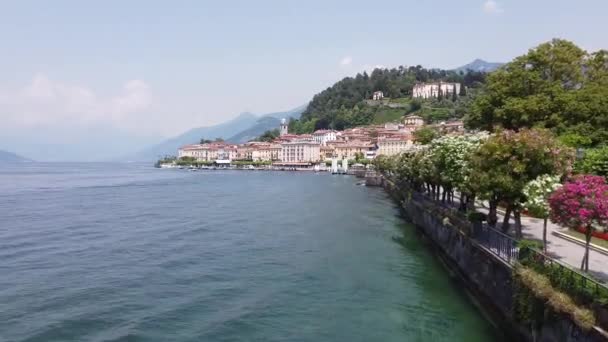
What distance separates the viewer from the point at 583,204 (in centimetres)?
1394

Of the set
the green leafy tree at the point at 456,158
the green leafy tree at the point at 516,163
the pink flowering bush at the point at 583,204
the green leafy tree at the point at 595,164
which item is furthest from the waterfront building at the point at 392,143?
the pink flowering bush at the point at 583,204

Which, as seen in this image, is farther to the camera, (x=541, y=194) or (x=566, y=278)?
(x=541, y=194)

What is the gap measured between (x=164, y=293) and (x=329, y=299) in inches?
300

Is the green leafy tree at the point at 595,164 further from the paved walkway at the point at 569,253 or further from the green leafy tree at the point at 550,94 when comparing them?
the green leafy tree at the point at 550,94

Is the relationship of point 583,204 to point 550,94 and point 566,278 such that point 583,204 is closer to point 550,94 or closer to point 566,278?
point 566,278

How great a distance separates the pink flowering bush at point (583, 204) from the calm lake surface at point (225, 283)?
538cm

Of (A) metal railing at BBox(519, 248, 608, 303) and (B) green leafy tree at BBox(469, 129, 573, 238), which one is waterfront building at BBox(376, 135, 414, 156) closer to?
(B) green leafy tree at BBox(469, 129, 573, 238)

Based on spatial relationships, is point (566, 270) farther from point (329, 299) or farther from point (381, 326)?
point (329, 299)

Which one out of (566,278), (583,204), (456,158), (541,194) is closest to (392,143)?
(456,158)

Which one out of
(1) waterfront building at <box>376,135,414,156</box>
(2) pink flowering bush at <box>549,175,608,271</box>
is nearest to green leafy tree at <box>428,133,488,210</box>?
(2) pink flowering bush at <box>549,175,608,271</box>

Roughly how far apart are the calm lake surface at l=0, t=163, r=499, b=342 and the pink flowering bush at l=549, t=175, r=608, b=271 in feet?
17.6

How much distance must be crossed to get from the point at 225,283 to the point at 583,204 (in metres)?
16.6

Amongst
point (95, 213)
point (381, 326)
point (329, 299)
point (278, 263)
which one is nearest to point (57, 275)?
point (278, 263)

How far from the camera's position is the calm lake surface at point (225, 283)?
721 inches
